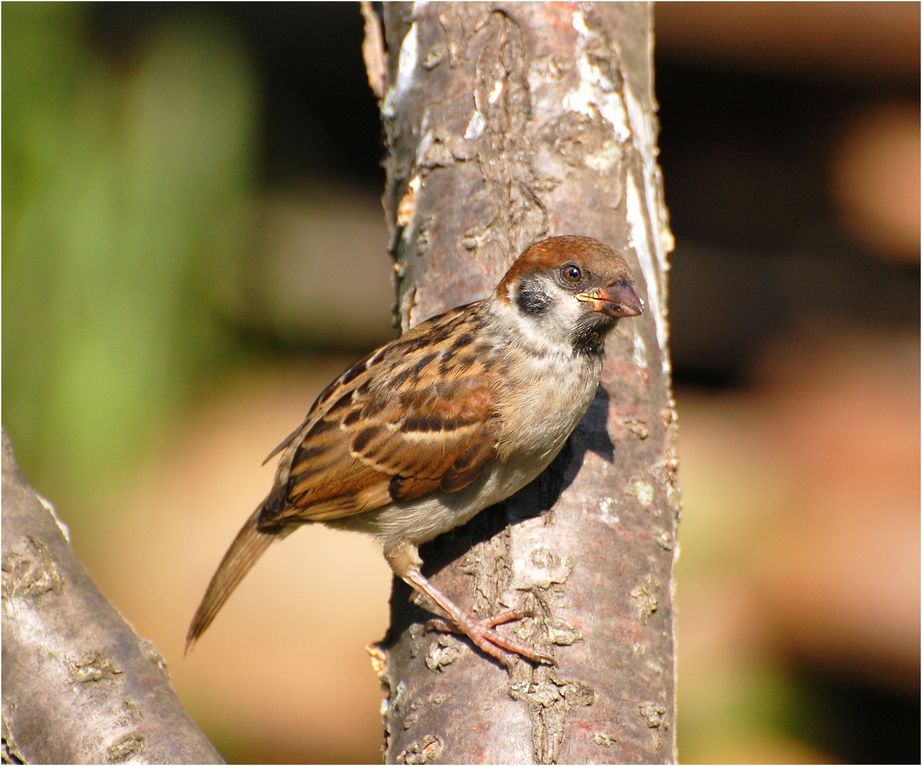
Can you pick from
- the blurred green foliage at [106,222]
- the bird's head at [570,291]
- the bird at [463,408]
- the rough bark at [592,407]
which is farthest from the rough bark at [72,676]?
the blurred green foliage at [106,222]

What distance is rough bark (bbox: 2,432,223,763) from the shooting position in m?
2.72

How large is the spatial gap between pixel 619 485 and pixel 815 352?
5.14 metres

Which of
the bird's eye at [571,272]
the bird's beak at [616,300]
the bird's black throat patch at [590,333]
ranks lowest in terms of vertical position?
the bird's black throat patch at [590,333]

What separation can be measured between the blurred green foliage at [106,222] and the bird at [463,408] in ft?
9.25

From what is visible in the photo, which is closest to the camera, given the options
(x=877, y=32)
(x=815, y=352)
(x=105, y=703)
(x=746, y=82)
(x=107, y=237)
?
(x=105, y=703)

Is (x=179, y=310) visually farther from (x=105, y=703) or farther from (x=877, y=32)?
(x=877, y=32)

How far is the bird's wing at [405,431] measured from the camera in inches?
133

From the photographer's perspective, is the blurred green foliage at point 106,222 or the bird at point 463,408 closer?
the bird at point 463,408

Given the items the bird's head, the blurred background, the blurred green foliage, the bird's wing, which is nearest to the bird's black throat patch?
the bird's head

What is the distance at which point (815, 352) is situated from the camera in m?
7.97

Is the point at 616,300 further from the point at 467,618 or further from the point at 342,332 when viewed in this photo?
the point at 342,332

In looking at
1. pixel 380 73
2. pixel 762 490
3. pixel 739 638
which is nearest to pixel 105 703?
pixel 380 73

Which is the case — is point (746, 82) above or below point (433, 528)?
above

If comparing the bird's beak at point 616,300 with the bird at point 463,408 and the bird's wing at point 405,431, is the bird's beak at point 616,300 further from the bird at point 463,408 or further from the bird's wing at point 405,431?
the bird's wing at point 405,431
